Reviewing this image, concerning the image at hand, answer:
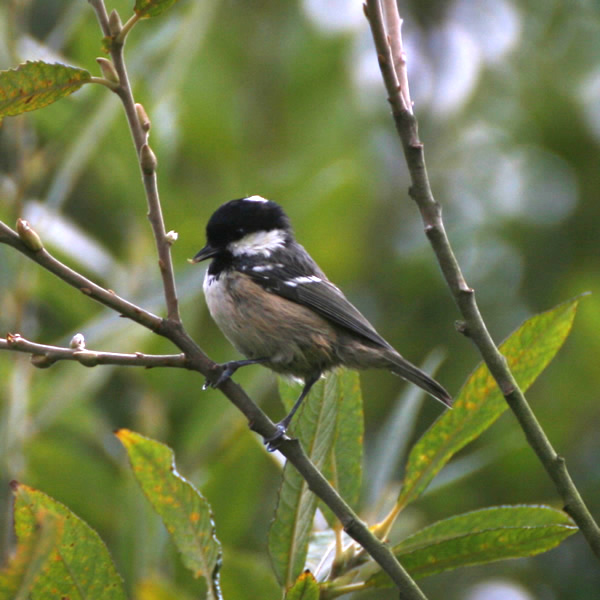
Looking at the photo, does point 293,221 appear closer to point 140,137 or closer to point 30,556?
point 140,137

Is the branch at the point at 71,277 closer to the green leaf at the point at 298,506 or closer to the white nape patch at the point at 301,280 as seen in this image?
the green leaf at the point at 298,506

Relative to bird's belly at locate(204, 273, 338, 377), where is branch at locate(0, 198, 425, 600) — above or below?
below

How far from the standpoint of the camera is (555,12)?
5.04 metres

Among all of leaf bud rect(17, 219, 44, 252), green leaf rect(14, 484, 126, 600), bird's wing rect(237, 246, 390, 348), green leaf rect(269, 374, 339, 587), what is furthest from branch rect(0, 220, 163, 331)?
bird's wing rect(237, 246, 390, 348)

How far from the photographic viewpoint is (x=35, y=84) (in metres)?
1.49

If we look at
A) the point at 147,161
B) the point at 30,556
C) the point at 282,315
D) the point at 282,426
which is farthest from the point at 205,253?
the point at 30,556

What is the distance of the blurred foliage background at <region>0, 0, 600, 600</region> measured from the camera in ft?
8.61

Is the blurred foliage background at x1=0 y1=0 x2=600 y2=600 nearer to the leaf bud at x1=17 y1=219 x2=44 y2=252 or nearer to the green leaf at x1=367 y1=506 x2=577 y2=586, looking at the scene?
the green leaf at x1=367 y1=506 x2=577 y2=586

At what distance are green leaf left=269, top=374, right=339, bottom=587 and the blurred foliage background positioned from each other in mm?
274

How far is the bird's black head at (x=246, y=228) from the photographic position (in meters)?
3.11

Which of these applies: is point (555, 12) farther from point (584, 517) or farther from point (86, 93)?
point (584, 517)

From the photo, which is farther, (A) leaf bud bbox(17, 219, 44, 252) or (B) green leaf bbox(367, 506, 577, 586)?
(B) green leaf bbox(367, 506, 577, 586)

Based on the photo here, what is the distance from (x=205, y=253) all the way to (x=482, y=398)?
1.41 m

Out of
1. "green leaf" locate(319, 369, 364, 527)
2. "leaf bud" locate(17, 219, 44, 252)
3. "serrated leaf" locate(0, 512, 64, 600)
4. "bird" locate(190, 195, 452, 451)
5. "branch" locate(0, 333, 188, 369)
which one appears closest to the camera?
"serrated leaf" locate(0, 512, 64, 600)
